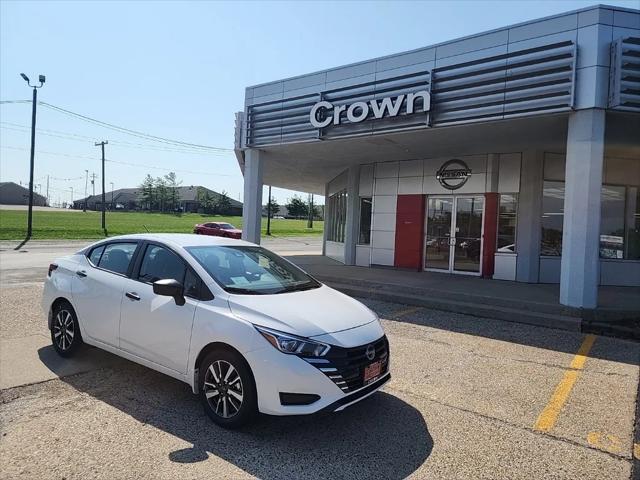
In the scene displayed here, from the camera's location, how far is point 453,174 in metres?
13.7

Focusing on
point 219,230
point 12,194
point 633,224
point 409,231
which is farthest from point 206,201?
point 633,224

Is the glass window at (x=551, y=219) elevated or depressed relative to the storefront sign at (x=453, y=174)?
depressed

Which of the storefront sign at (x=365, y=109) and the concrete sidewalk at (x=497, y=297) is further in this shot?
the storefront sign at (x=365, y=109)

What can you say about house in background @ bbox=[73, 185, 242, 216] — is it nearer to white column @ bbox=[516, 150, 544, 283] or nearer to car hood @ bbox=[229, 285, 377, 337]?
white column @ bbox=[516, 150, 544, 283]

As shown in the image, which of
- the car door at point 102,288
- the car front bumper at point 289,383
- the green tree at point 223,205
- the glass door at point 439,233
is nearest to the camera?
the car front bumper at point 289,383

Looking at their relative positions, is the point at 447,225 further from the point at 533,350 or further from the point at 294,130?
the point at 533,350

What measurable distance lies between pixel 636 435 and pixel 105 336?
5.08 metres

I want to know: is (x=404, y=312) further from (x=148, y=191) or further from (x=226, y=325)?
(x=148, y=191)

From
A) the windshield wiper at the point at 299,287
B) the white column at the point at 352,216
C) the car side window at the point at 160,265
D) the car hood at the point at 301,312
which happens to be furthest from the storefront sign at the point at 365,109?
the car side window at the point at 160,265

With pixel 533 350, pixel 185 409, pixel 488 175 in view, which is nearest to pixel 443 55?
pixel 488 175

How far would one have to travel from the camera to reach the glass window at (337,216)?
1852cm

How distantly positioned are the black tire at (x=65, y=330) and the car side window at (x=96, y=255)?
1.90 feet

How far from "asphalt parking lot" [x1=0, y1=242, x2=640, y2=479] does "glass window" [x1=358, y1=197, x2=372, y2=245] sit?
10129 millimetres

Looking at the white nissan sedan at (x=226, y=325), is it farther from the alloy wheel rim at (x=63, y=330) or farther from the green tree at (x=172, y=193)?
the green tree at (x=172, y=193)
